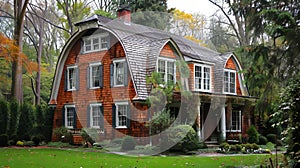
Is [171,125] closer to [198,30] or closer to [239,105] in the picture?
[239,105]

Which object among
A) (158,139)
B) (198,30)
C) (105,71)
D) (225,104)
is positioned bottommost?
(158,139)

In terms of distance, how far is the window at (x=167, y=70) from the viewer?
21219 mm

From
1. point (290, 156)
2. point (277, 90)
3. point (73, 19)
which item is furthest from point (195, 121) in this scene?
point (73, 19)

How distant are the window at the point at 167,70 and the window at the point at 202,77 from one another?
1.72m

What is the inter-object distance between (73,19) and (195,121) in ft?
62.6

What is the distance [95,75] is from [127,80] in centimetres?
280

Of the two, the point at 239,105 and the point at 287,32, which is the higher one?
the point at 287,32

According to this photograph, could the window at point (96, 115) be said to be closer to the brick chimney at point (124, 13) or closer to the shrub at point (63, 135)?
the shrub at point (63, 135)

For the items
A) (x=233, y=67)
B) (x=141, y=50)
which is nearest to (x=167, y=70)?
(x=141, y=50)

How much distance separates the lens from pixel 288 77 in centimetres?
1213

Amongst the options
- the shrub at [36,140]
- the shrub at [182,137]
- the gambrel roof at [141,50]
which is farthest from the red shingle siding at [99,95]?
the shrub at [36,140]

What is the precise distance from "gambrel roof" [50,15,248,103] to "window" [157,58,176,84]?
63 cm

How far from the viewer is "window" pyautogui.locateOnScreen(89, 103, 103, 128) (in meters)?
22.4

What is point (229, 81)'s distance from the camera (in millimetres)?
25406
